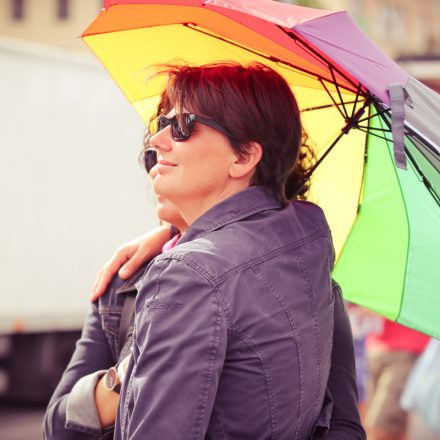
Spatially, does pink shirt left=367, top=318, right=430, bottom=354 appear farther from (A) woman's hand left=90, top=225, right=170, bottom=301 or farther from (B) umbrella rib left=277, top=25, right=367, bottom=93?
(B) umbrella rib left=277, top=25, right=367, bottom=93

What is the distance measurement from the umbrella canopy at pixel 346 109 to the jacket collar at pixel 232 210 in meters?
0.35

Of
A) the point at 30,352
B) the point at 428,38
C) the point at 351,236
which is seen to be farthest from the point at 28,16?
the point at 351,236

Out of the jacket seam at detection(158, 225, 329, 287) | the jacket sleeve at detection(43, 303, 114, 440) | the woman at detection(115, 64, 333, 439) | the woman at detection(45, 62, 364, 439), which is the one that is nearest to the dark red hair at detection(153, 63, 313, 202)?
the woman at detection(115, 64, 333, 439)

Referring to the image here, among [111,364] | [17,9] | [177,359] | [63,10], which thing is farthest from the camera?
[63,10]

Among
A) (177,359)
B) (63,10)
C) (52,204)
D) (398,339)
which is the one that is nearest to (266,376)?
(177,359)

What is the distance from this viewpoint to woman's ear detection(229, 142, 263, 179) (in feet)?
8.59

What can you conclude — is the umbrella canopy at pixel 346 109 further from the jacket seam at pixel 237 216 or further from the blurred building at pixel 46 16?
the blurred building at pixel 46 16

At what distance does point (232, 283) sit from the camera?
7.50ft

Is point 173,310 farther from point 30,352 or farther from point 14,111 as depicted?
point 30,352

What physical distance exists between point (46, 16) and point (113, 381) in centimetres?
3658

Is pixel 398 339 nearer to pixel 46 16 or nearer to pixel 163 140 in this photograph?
pixel 163 140

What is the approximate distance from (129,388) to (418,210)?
4.06 feet

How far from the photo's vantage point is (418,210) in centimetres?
310

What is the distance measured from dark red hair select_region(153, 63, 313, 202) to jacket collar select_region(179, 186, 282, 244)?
0.09m
